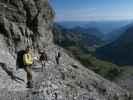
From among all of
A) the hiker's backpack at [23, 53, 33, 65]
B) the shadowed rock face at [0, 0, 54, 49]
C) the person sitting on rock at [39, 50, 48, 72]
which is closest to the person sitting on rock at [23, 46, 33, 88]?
the hiker's backpack at [23, 53, 33, 65]

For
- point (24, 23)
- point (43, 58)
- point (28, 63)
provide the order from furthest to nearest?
1. point (24, 23)
2. point (43, 58)
3. point (28, 63)

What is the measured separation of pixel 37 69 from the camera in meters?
32.6

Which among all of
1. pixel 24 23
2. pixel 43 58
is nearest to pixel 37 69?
pixel 43 58

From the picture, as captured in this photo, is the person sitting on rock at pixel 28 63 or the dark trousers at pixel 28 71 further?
the dark trousers at pixel 28 71

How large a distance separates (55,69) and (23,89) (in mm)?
6587

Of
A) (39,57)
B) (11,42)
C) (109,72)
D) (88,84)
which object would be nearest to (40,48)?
(39,57)

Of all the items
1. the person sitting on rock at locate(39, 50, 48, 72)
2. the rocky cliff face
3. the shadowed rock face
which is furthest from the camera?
the person sitting on rock at locate(39, 50, 48, 72)

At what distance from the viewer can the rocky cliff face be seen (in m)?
29.0

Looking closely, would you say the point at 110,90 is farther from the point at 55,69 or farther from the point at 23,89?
the point at 23,89

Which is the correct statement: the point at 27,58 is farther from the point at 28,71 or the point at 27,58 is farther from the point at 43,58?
the point at 43,58

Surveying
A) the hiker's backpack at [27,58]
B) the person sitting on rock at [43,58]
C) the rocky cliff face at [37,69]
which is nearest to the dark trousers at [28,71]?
the rocky cliff face at [37,69]

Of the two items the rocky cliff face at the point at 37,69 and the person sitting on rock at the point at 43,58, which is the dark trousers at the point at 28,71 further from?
the person sitting on rock at the point at 43,58

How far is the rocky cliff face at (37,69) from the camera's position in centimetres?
2902

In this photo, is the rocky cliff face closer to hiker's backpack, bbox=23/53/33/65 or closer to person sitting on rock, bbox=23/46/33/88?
person sitting on rock, bbox=23/46/33/88
